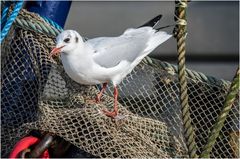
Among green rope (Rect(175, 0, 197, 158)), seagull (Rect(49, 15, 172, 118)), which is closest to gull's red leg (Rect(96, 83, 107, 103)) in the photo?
seagull (Rect(49, 15, 172, 118))

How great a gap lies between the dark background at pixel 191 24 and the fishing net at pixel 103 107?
0.73 meters

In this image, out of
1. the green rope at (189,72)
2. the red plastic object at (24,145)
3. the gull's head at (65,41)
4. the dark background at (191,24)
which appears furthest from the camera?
the dark background at (191,24)

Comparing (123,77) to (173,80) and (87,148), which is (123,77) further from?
(87,148)

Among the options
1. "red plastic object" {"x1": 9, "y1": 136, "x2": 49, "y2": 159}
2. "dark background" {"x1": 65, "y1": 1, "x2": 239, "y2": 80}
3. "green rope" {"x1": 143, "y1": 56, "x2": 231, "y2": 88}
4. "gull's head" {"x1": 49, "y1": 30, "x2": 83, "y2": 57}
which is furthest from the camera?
"dark background" {"x1": 65, "y1": 1, "x2": 239, "y2": 80}

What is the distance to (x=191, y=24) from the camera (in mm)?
2477

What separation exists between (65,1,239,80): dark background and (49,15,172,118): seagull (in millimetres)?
796

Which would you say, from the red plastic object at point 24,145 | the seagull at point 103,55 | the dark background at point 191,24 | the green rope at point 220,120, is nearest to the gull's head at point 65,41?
the seagull at point 103,55

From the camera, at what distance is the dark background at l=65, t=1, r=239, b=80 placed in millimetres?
2479

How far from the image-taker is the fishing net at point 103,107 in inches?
58.5

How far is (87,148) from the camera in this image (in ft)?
4.79

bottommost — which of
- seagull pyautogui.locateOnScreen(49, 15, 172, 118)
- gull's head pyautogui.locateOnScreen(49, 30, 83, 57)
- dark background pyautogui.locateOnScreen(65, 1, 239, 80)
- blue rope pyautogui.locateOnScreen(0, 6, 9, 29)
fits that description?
dark background pyautogui.locateOnScreen(65, 1, 239, 80)

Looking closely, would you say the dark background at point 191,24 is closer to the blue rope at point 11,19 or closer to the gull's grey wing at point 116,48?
the gull's grey wing at point 116,48

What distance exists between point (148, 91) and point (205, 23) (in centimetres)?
80

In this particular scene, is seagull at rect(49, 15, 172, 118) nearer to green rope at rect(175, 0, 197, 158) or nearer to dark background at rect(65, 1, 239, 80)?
green rope at rect(175, 0, 197, 158)
